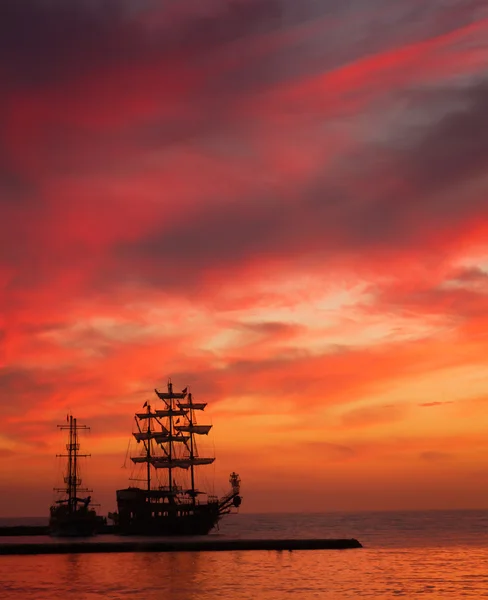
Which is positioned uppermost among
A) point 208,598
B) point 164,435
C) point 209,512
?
point 164,435

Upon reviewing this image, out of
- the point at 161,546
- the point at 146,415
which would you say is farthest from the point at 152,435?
the point at 161,546

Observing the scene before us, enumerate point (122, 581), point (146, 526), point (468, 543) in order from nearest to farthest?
point (122, 581)
point (146, 526)
point (468, 543)

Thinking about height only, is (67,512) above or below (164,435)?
below

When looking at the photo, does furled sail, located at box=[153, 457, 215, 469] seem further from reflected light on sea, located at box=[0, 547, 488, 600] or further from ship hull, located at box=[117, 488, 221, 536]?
reflected light on sea, located at box=[0, 547, 488, 600]

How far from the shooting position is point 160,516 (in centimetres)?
14012

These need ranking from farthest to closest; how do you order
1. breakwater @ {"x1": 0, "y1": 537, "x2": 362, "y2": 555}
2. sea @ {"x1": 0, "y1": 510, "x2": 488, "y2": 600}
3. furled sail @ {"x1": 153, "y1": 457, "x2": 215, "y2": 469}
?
furled sail @ {"x1": 153, "y1": 457, "x2": 215, "y2": 469} < breakwater @ {"x1": 0, "y1": 537, "x2": 362, "y2": 555} < sea @ {"x1": 0, "y1": 510, "x2": 488, "y2": 600}

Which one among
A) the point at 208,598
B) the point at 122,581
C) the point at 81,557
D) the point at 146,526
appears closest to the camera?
the point at 208,598

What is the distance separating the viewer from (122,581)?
79562mm

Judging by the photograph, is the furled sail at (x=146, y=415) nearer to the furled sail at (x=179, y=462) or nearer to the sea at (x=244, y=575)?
the furled sail at (x=179, y=462)

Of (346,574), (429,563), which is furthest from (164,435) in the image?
(346,574)

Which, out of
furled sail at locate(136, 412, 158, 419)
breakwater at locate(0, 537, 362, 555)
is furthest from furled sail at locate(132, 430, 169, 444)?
breakwater at locate(0, 537, 362, 555)

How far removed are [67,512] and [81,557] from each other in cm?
4416

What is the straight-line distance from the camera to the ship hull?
139 meters

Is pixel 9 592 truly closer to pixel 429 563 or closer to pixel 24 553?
pixel 24 553
